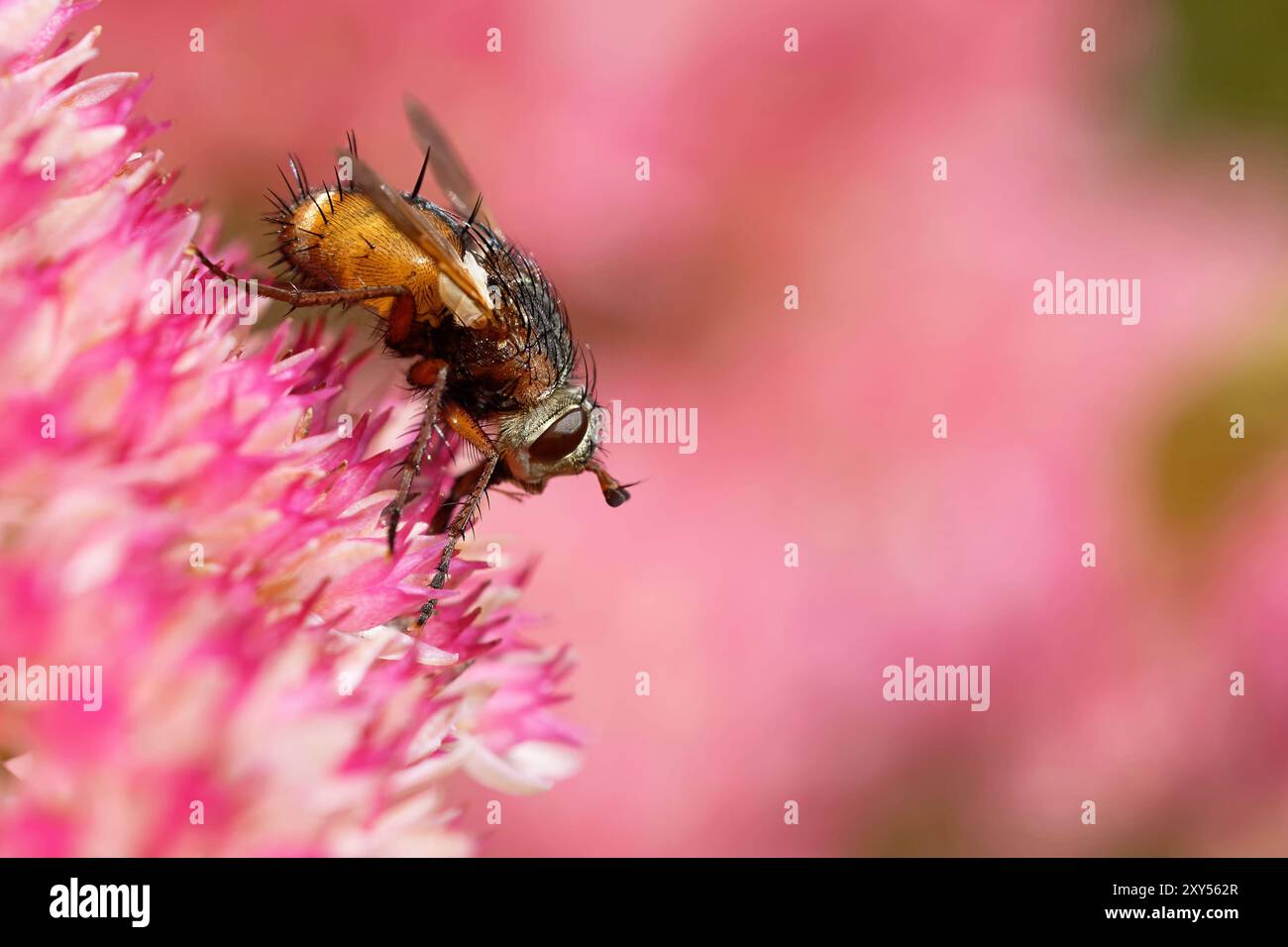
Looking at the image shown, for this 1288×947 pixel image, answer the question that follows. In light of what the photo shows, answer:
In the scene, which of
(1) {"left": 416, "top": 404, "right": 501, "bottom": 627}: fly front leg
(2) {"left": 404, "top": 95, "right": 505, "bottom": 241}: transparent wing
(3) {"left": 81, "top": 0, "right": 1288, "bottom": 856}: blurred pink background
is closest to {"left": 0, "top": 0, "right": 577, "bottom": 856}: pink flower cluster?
(1) {"left": 416, "top": 404, "right": 501, "bottom": 627}: fly front leg

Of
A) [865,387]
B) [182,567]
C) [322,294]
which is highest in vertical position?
[865,387]

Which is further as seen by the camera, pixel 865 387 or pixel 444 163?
pixel 865 387

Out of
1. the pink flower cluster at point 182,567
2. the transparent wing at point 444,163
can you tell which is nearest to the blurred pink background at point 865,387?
the transparent wing at point 444,163

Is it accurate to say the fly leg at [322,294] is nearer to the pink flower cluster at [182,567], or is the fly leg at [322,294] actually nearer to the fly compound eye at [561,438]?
the pink flower cluster at [182,567]

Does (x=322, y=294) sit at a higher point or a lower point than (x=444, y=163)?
lower

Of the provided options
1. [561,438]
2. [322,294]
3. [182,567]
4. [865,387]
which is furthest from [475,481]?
[865,387]

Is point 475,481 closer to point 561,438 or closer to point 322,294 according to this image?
point 561,438
